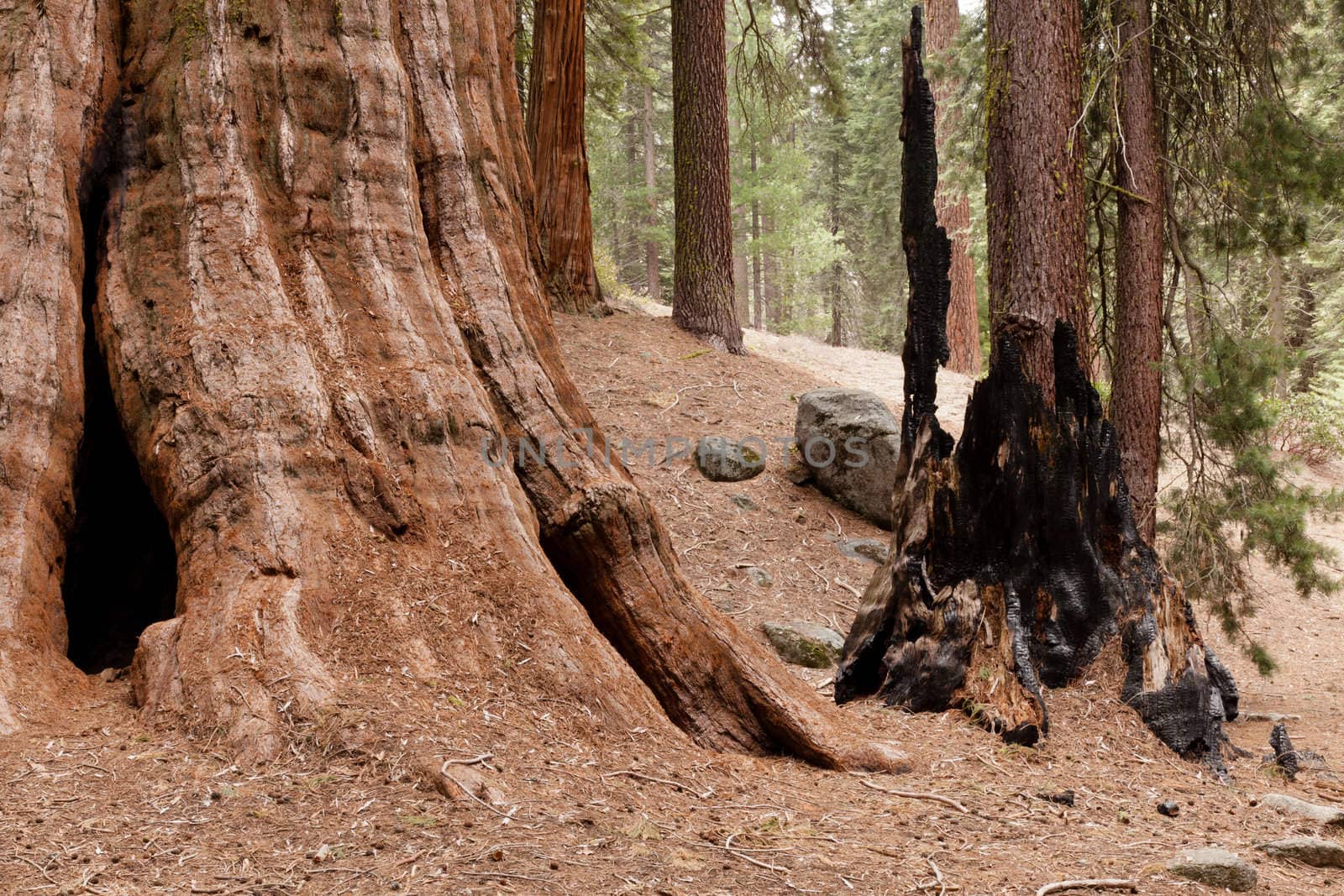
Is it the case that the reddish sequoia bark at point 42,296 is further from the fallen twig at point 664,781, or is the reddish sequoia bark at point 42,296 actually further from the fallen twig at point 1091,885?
the fallen twig at point 1091,885

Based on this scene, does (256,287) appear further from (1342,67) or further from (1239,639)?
(1342,67)

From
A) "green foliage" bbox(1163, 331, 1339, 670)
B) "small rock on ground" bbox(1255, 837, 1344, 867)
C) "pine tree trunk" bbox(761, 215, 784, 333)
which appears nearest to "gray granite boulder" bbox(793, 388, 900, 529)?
"green foliage" bbox(1163, 331, 1339, 670)

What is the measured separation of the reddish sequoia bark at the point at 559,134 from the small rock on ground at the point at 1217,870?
8025 millimetres

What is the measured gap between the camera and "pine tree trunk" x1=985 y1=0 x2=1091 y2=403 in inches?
229

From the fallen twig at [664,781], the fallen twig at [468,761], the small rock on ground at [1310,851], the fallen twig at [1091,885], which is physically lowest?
the small rock on ground at [1310,851]

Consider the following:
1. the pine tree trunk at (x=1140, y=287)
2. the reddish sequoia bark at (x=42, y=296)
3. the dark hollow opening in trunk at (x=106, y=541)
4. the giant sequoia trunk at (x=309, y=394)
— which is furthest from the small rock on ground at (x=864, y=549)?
the reddish sequoia bark at (x=42, y=296)

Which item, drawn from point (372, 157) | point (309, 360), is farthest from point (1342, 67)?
point (309, 360)

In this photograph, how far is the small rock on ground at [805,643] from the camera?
661cm

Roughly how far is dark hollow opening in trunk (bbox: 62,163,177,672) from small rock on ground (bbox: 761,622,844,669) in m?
3.82

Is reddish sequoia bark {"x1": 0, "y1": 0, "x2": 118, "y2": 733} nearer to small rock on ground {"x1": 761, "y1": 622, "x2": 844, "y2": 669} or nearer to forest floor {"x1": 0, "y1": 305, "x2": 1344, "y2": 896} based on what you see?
forest floor {"x1": 0, "y1": 305, "x2": 1344, "y2": 896}

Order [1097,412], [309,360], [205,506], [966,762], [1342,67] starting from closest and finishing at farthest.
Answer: [205,506], [309,360], [966,762], [1097,412], [1342,67]

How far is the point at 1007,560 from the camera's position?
197 inches

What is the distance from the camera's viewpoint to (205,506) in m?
3.54

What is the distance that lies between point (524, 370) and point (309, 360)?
904 millimetres
